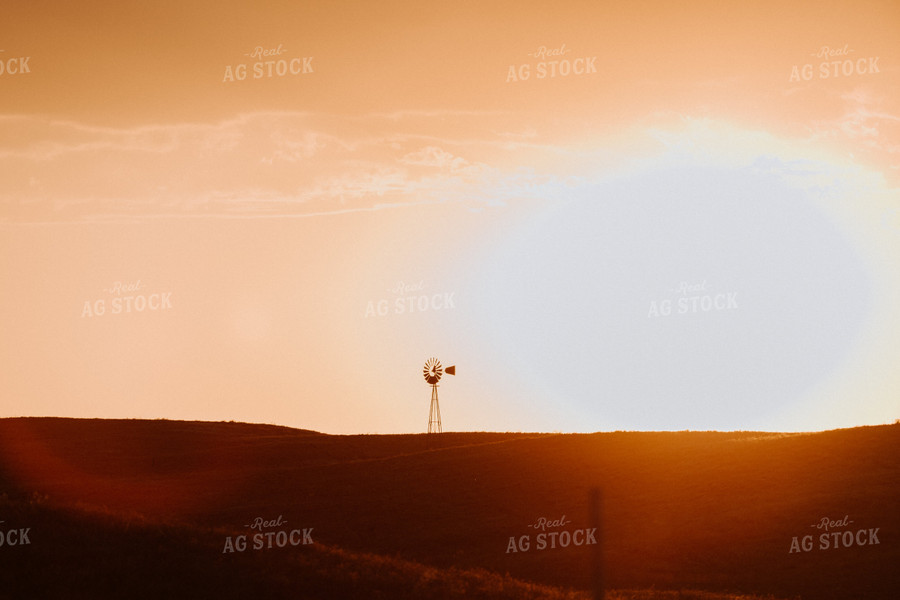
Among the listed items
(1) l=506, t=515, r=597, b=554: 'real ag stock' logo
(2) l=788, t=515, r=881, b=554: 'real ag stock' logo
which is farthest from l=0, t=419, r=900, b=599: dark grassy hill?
(1) l=506, t=515, r=597, b=554: 'real ag stock' logo

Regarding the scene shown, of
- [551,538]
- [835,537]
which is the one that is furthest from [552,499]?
[835,537]

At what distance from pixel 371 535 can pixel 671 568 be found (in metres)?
16.6

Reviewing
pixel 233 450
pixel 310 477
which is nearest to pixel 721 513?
pixel 310 477

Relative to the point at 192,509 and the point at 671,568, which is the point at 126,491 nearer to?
the point at 192,509

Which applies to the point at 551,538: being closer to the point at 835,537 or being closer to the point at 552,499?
the point at 552,499

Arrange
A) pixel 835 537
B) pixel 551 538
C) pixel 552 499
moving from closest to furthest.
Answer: pixel 835 537 → pixel 551 538 → pixel 552 499

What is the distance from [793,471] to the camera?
53.4m

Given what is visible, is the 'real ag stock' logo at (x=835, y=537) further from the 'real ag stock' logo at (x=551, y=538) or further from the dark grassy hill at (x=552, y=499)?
the 'real ag stock' logo at (x=551, y=538)

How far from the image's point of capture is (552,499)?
5538 cm

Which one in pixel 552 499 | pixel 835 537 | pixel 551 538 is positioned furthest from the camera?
pixel 552 499

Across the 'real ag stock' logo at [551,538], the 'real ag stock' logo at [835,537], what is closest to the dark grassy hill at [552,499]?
the 'real ag stock' logo at [835,537]

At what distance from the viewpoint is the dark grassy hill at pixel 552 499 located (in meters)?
40.4

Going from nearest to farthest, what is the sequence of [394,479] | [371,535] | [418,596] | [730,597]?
[418,596]
[730,597]
[371,535]
[394,479]

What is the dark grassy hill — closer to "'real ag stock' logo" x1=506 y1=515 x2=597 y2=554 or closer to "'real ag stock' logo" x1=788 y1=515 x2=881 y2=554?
"'real ag stock' logo" x1=788 y1=515 x2=881 y2=554
